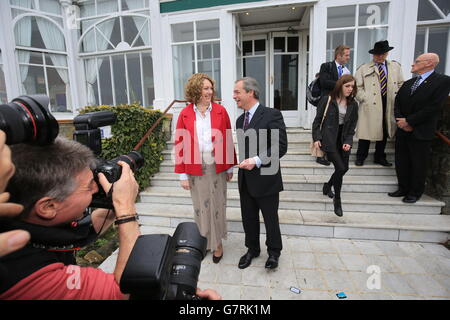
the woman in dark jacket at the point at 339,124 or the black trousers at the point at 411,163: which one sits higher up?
the woman in dark jacket at the point at 339,124

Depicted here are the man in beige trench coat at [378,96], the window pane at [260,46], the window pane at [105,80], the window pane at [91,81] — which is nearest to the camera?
the man in beige trench coat at [378,96]

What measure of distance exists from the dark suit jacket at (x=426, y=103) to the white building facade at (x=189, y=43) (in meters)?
1.81

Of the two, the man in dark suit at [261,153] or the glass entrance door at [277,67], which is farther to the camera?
the glass entrance door at [277,67]

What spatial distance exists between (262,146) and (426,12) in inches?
196

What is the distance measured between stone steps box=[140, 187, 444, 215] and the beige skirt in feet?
3.32

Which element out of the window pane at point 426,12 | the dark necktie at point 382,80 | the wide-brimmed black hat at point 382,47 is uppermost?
the window pane at point 426,12

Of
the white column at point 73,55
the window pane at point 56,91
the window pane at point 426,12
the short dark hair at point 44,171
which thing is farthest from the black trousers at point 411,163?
the window pane at point 56,91

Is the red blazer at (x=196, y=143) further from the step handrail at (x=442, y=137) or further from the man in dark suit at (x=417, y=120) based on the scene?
the step handrail at (x=442, y=137)

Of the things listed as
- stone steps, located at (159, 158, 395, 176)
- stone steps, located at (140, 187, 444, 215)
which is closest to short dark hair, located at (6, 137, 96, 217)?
stone steps, located at (140, 187, 444, 215)

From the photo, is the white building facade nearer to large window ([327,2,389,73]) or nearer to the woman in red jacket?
large window ([327,2,389,73])

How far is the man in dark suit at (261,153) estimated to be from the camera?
225 cm

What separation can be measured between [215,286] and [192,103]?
1786 mm

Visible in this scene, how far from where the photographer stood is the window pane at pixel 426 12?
184 inches

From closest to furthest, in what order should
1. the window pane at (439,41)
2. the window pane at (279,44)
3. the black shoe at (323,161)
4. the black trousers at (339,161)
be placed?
the black trousers at (339,161) < the black shoe at (323,161) < the window pane at (439,41) < the window pane at (279,44)
